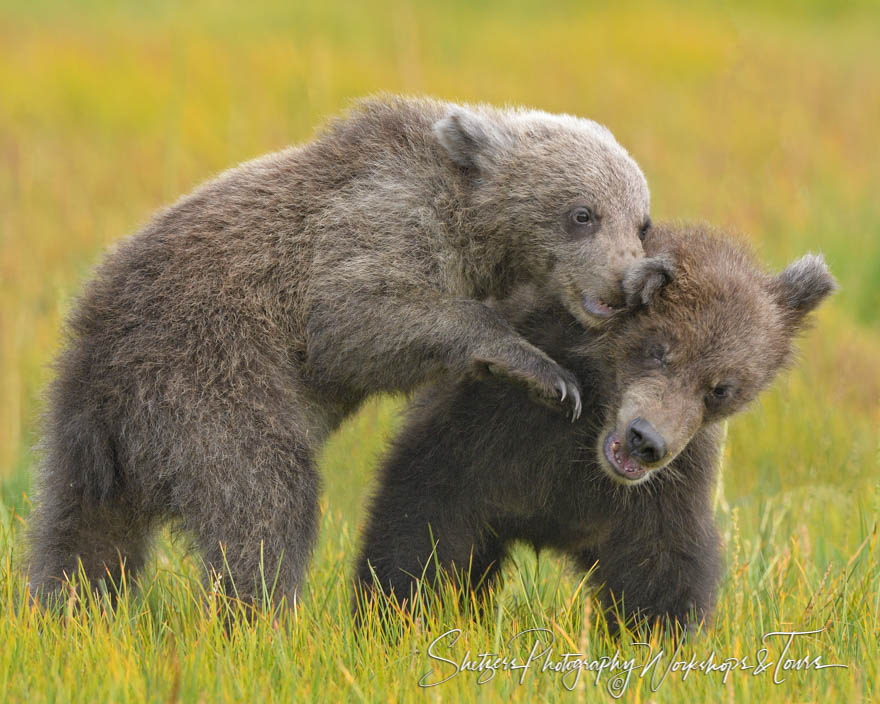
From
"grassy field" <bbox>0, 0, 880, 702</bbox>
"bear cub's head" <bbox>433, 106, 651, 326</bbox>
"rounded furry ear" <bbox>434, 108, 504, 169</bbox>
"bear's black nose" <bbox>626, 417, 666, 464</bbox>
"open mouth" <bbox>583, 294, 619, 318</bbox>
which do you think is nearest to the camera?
"grassy field" <bbox>0, 0, 880, 702</bbox>

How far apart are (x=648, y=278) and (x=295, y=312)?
1496 mm

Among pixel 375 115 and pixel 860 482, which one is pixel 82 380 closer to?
pixel 375 115

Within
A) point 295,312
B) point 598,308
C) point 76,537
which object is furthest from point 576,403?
point 76,537

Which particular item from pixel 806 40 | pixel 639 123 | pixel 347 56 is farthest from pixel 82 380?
pixel 806 40

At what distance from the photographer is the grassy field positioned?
4180mm

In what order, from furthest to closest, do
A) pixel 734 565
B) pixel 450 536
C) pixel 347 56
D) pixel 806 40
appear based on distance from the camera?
1. pixel 806 40
2. pixel 347 56
3. pixel 734 565
4. pixel 450 536

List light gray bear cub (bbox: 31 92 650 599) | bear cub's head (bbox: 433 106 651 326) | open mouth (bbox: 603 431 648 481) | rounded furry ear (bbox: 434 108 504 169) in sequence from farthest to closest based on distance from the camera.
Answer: rounded furry ear (bbox: 434 108 504 169) → bear cub's head (bbox: 433 106 651 326) → light gray bear cub (bbox: 31 92 650 599) → open mouth (bbox: 603 431 648 481)

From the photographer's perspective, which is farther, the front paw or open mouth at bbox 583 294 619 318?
open mouth at bbox 583 294 619 318

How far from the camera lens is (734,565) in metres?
5.56

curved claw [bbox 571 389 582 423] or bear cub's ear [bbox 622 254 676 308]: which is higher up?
bear cub's ear [bbox 622 254 676 308]

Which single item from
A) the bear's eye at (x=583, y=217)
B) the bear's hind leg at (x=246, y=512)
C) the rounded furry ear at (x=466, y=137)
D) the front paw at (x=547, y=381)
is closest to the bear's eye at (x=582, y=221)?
the bear's eye at (x=583, y=217)

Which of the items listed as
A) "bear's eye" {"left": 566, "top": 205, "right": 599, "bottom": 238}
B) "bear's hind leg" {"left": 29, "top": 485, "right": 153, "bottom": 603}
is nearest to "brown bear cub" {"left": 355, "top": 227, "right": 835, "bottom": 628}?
"bear's eye" {"left": 566, "top": 205, "right": 599, "bottom": 238}

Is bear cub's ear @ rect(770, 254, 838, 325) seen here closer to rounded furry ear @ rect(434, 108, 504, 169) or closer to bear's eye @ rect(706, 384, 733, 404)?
bear's eye @ rect(706, 384, 733, 404)

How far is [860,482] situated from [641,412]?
8.75ft
